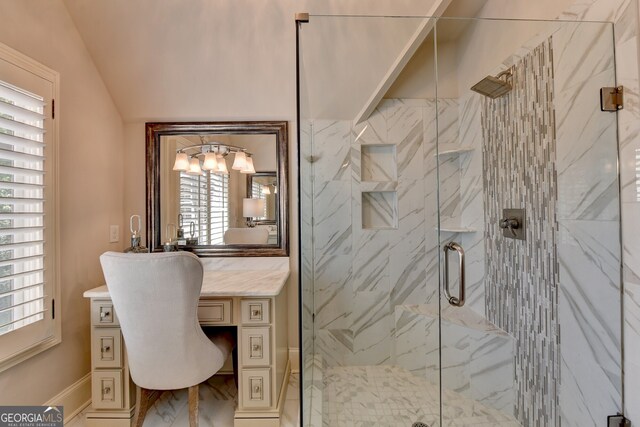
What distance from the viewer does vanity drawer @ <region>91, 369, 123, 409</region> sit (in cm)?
155

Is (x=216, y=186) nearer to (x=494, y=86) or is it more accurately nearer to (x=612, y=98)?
(x=494, y=86)

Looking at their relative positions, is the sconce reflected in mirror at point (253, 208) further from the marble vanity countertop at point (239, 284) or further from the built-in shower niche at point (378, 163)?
the built-in shower niche at point (378, 163)

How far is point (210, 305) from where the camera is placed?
1.56 meters

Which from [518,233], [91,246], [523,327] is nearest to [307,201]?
[518,233]

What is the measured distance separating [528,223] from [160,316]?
1.82 meters

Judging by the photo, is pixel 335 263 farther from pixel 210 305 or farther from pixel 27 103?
pixel 27 103

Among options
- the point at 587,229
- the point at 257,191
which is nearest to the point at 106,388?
the point at 257,191

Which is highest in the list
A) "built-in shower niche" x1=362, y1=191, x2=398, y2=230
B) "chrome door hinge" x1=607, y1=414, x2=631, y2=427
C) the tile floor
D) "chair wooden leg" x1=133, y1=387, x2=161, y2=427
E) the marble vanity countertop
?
"built-in shower niche" x1=362, y1=191, x2=398, y2=230

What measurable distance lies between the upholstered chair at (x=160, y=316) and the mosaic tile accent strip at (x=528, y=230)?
160 cm

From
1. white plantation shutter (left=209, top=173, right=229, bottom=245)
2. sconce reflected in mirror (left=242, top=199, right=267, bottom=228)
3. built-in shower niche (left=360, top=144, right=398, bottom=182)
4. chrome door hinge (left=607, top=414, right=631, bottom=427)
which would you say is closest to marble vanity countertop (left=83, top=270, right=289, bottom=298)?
white plantation shutter (left=209, top=173, right=229, bottom=245)

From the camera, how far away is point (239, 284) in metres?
1.70

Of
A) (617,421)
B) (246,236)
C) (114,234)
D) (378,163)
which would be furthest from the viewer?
(246,236)

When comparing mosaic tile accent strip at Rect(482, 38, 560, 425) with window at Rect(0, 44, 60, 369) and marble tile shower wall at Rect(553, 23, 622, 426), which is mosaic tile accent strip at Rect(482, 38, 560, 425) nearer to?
marble tile shower wall at Rect(553, 23, 622, 426)

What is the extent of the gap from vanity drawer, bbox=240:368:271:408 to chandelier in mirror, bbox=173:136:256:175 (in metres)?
1.31
